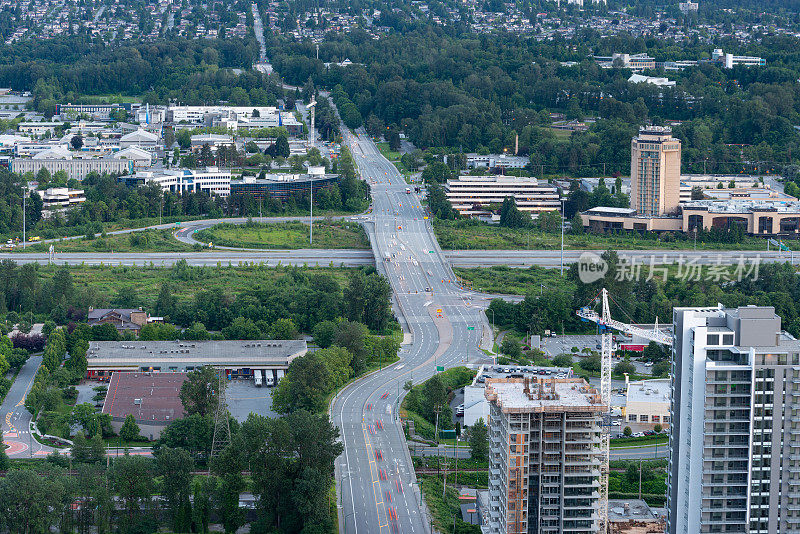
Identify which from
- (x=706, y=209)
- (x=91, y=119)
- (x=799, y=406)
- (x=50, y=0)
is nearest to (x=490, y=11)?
(x=50, y=0)

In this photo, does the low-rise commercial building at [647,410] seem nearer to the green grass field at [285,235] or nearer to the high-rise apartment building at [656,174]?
the green grass field at [285,235]

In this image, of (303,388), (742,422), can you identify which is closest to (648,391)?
(303,388)

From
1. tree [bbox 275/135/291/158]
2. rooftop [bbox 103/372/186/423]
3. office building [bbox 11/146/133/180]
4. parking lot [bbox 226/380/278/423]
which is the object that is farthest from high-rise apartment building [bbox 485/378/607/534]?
tree [bbox 275/135/291/158]

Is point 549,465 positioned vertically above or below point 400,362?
above

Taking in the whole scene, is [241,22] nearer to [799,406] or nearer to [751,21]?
[751,21]

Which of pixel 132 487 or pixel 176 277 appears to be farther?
pixel 176 277

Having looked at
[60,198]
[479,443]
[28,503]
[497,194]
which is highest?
[60,198]

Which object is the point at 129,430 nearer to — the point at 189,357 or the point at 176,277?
the point at 189,357
